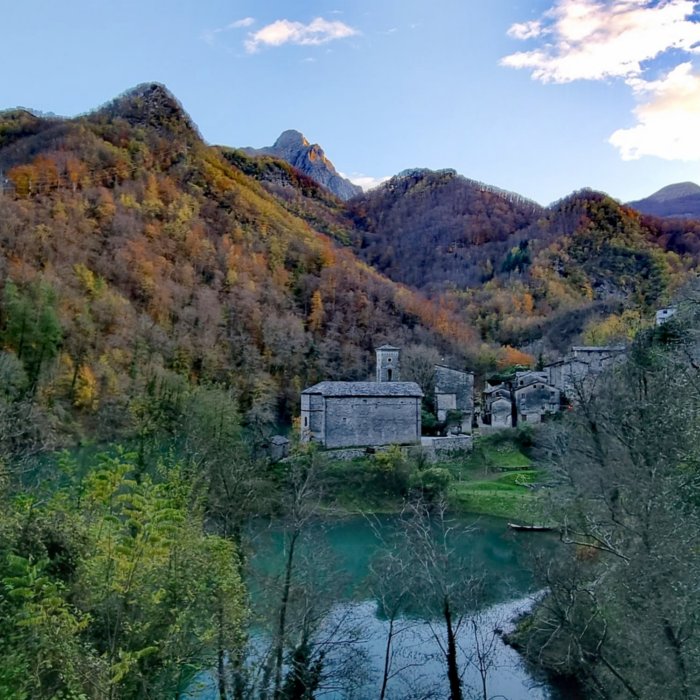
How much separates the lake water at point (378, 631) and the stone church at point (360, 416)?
35.2ft

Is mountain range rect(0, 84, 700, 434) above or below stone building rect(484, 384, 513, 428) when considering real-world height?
above

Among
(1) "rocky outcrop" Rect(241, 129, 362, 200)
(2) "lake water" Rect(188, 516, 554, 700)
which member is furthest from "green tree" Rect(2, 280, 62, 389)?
(1) "rocky outcrop" Rect(241, 129, 362, 200)

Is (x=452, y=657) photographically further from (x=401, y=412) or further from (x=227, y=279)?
(x=227, y=279)

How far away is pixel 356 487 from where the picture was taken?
1064 inches

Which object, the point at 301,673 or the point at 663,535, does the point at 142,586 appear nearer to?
the point at 301,673

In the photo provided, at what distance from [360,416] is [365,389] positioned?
1481 millimetres

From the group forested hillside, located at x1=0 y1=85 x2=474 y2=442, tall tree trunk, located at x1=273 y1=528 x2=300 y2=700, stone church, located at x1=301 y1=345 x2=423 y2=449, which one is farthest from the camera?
forested hillside, located at x1=0 y1=85 x2=474 y2=442

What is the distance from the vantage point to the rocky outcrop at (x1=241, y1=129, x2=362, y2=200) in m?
168

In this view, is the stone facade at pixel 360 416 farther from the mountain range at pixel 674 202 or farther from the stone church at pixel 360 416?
the mountain range at pixel 674 202

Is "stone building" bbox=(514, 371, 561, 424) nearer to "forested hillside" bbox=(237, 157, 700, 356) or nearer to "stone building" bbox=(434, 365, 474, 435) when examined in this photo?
"stone building" bbox=(434, 365, 474, 435)

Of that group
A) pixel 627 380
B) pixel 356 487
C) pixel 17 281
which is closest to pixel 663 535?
pixel 627 380

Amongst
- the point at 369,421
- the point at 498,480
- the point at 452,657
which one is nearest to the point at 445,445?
the point at 498,480

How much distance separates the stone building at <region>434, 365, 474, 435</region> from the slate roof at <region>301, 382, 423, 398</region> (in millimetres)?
4283

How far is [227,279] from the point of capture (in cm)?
5312
